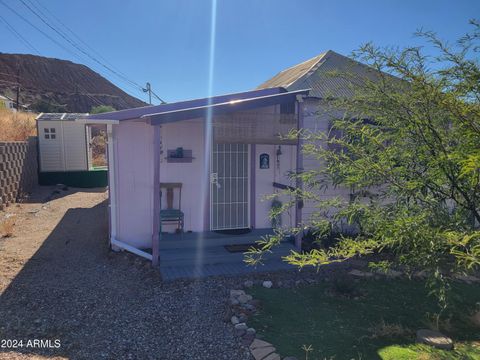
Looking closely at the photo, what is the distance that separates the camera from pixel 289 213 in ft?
24.2

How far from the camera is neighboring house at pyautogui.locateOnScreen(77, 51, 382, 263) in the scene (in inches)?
243

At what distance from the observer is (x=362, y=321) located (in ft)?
13.7

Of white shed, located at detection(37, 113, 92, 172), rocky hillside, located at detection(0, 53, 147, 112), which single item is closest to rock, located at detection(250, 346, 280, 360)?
white shed, located at detection(37, 113, 92, 172)

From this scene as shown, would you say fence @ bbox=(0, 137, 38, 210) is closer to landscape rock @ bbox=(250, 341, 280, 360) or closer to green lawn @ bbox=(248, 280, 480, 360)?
green lawn @ bbox=(248, 280, 480, 360)

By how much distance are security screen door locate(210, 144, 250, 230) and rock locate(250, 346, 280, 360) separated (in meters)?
3.79

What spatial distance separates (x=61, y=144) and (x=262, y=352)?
1451 cm

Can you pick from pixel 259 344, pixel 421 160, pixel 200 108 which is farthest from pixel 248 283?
pixel 421 160

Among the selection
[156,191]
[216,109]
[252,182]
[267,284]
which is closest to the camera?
[267,284]

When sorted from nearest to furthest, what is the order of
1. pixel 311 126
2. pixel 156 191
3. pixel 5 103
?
pixel 156 191 < pixel 311 126 < pixel 5 103

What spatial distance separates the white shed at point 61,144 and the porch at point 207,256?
1057 cm

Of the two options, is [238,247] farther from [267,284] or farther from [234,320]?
[234,320]

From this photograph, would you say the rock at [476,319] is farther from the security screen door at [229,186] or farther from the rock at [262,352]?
the security screen door at [229,186]

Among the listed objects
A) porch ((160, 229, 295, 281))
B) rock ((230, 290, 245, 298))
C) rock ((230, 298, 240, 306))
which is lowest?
rock ((230, 298, 240, 306))

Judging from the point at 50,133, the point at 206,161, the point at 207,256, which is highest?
the point at 50,133
